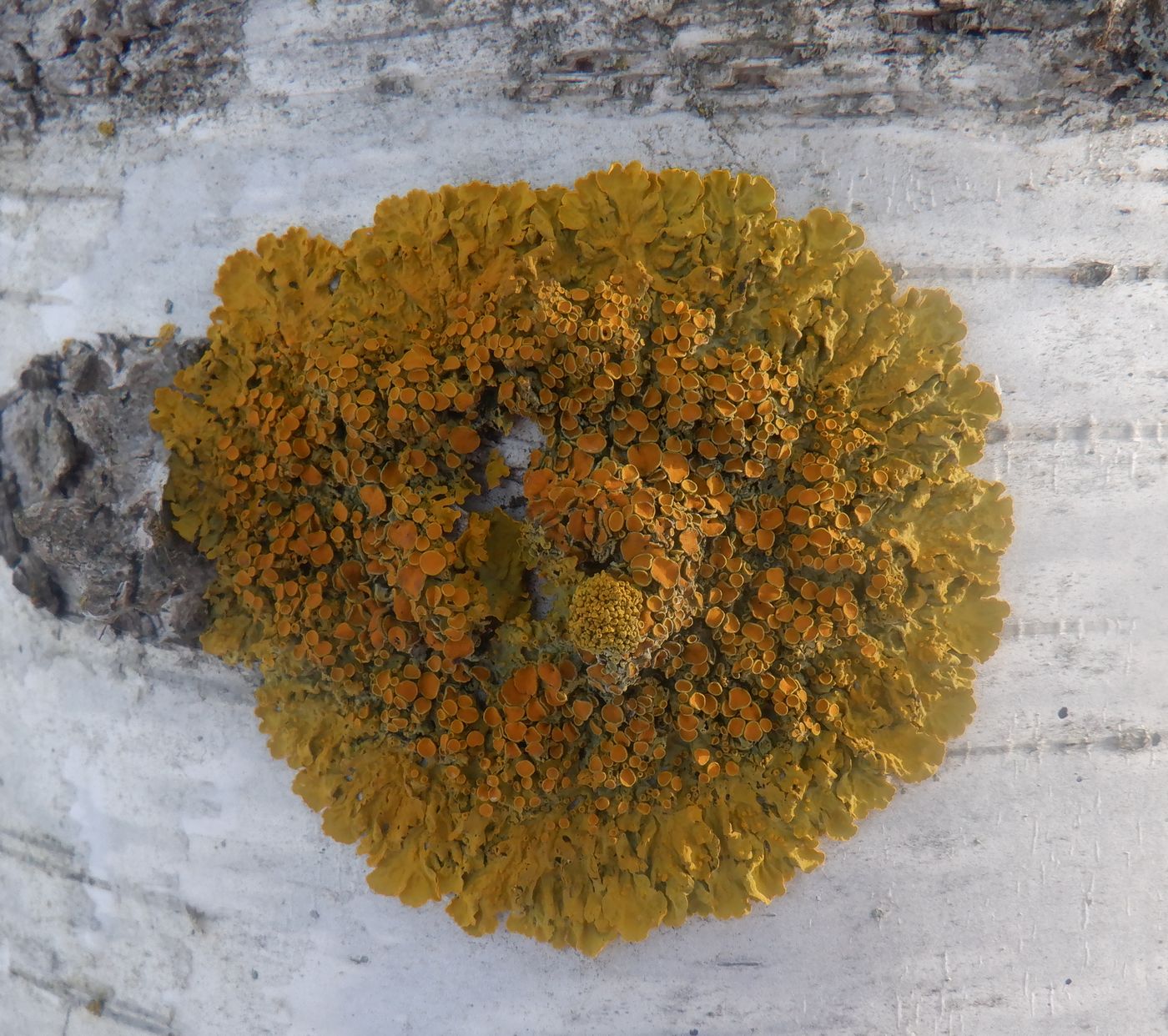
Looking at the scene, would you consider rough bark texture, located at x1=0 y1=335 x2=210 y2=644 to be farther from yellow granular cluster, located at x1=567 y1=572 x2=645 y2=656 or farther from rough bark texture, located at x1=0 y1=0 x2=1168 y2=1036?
yellow granular cluster, located at x1=567 y1=572 x2=645 y2=656

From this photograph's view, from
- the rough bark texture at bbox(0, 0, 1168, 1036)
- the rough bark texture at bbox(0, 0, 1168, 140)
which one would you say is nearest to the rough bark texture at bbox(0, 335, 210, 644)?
the rough bark texture at bbox(0, 0, 1168, 1036)

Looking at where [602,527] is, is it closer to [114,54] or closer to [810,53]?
[810,53]

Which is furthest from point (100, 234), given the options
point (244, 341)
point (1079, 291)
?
point (1079, 291)

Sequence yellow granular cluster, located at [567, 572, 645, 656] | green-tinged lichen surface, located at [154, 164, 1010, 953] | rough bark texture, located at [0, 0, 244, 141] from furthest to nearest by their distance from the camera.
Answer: rough bark texture, located at [0, 0, 244, 141]
green-tinged lichen surface, located at [154, 164, 1010, 953]
yellow granular cluster, located at [567, 572, 645, 656]

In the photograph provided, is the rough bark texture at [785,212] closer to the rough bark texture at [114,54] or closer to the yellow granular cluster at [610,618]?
the rough bark texture at [114,54]

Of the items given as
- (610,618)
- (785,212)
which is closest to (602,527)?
(610,618)

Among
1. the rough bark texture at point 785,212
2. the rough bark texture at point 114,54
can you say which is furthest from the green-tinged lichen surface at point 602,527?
the rough bark texture at point 114,54
